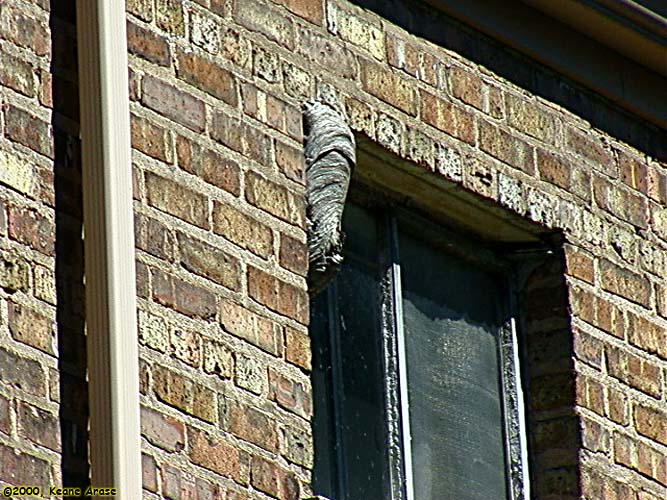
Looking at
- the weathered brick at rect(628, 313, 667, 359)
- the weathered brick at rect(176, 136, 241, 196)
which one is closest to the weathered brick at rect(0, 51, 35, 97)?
the weathered brick at rect(176, 136, 241, 196)

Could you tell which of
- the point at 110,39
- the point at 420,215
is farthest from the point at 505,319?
the point at 110,39

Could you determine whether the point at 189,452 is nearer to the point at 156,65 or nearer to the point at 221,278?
the point at 221,278

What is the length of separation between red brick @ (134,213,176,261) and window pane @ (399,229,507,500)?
130cm

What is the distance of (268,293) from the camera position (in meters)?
6.70

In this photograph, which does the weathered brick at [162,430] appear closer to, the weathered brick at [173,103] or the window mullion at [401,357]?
the weathered brick at [173,103]

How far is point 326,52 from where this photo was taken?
7.26m

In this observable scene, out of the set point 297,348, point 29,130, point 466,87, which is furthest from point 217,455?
point 466,87

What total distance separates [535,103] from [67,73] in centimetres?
212

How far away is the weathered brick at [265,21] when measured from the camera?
23.0 ft

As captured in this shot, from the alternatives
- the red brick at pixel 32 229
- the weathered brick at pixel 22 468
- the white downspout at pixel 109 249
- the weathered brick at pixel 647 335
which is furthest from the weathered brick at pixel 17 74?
the weathered brick at pixel 647 335

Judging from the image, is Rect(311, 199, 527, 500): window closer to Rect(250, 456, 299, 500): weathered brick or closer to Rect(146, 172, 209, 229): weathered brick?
Rect(250, 456, 299, 500): weathered brick

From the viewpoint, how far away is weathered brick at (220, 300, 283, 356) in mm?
6531

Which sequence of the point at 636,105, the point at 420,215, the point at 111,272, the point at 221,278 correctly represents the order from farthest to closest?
the point at 636,105 < the point at 420,215 < the point at 221,278 < the point at 111,272

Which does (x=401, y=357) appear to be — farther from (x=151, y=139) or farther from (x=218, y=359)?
(x=151, y=139)
